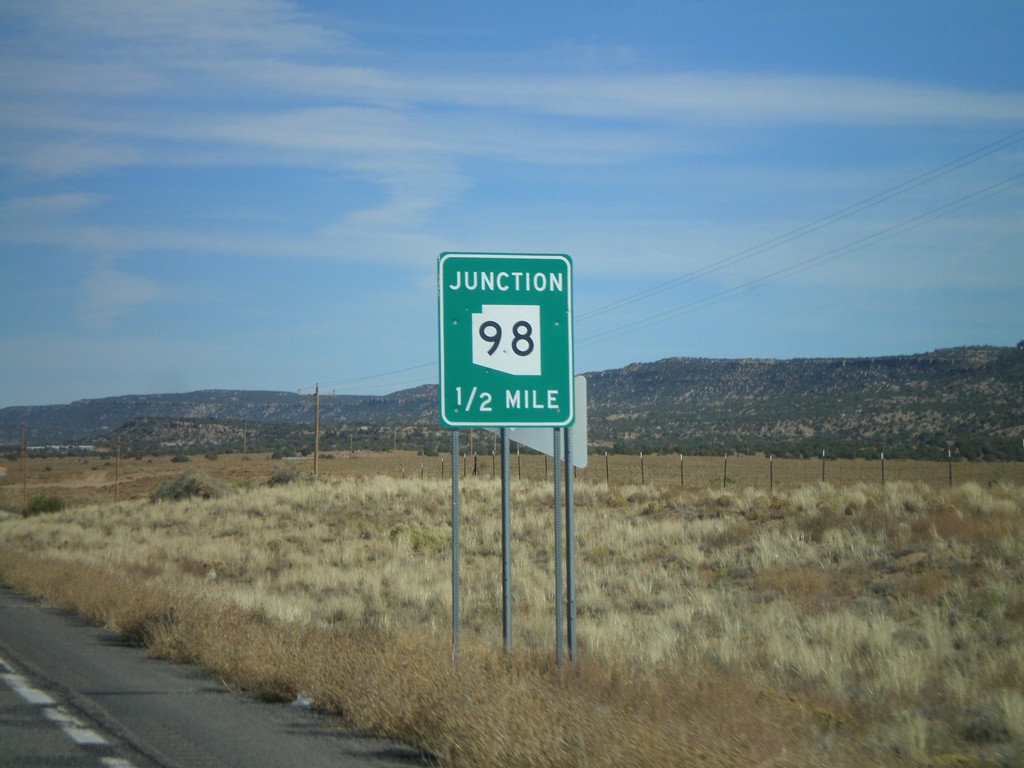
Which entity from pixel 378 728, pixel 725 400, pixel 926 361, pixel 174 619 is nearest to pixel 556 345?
pixel 378 728

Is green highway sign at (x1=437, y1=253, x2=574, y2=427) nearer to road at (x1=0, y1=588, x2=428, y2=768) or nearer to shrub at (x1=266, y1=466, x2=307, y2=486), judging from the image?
road at (x1=0, y1=588, x2=428, y2=768)

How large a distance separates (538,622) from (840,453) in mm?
62658

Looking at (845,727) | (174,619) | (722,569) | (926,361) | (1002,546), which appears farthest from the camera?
(926,361)

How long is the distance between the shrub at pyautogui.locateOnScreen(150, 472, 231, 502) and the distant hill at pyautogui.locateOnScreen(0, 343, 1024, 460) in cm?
4200

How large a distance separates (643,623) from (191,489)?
3917cm

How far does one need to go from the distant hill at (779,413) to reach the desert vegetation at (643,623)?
4368cm

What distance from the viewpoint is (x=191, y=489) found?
5016 centimetres

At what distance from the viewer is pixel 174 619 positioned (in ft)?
40.7

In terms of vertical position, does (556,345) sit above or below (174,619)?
above

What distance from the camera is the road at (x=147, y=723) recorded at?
7.34m

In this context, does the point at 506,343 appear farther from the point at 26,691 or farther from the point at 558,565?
the point at 26,691

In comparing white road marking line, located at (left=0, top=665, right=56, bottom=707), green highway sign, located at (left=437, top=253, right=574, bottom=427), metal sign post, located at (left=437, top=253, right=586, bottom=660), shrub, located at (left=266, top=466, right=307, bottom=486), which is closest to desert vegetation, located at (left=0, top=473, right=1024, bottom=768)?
metal sign post, located at (left=437, top=253, right=586, bottom=660)

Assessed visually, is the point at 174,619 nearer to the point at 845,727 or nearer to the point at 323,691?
the point at 323,691

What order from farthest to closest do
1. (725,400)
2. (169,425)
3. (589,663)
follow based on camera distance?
(169,425) < (725,400) < (589,663)
